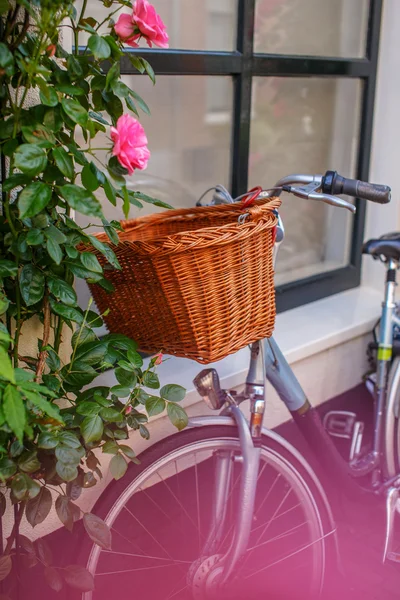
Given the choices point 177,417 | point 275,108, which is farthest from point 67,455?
point 275,108

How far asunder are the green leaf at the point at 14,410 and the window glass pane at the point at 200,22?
1.42m

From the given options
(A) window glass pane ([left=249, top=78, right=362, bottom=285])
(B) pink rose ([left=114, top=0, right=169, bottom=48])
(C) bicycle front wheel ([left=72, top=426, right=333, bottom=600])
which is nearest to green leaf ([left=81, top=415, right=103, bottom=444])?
(C) bicycle front wheel ([left=72, top=426, right=333, bottom=600])

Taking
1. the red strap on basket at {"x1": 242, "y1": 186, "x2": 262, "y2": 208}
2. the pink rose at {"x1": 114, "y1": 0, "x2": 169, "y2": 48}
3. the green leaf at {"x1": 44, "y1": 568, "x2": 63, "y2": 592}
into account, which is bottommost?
the green leaf at {"x1": 44, "y1": 568, "x2": 63, "y2": 592}

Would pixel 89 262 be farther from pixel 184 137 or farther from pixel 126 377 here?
pixel 184 137

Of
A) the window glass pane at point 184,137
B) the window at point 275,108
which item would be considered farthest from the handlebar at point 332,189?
the window glass pane at point 184,137

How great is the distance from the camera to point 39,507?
136 centimetres

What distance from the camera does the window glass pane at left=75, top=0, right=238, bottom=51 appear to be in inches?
86.3

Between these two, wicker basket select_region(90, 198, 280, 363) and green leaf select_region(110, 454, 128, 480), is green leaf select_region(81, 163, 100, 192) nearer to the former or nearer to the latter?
wicker basket select_region(90, 198, 280, 363)

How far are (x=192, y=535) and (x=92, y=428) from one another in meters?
0.90

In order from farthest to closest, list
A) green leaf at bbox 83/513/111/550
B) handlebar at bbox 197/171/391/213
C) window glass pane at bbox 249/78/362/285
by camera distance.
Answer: window glass pane at bbox 249/78/362/285 < handlebar at bbox 197/171/391/213 < green leaf at bbox 83/513/111/550

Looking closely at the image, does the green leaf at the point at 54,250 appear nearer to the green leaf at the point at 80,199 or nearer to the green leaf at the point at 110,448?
the green leaf at the point at 80,199

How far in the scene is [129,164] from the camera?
4.08 feet

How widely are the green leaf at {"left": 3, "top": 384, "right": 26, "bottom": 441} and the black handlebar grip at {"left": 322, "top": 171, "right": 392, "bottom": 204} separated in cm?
88

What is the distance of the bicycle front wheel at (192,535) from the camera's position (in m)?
1.65
